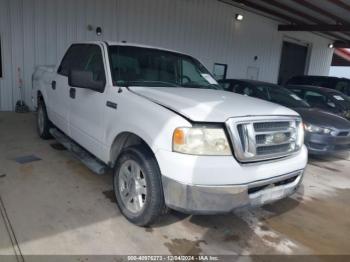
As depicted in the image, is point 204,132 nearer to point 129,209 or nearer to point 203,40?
point 129,209

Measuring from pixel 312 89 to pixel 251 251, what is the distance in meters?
6.33

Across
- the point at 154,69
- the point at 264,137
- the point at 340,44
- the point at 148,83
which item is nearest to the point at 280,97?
the point at 154,69

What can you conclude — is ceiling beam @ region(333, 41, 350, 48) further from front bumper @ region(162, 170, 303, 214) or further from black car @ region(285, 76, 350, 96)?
front bumper @ region(162, 170, 303, 214)

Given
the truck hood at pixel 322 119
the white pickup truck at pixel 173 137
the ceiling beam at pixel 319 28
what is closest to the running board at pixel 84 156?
the white pickup truck at pixel 173 137

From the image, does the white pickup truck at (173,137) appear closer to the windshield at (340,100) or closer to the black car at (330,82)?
the windshield at (340,100)

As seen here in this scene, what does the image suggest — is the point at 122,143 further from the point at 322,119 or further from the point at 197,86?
the point at 322,119

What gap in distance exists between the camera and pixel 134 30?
31.4 feet

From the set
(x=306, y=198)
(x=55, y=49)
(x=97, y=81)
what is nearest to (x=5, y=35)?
(x=55, y=49)

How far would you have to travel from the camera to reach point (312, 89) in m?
7.93

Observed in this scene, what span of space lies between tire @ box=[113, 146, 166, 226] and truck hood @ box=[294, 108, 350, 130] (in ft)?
12.8


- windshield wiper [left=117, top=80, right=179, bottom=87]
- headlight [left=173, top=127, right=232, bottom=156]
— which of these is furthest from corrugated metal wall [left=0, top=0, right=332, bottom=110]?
headlight [left=173, top=127, right=232, bottom=156]

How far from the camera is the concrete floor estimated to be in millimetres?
2641

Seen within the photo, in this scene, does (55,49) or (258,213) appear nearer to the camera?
Result: (258,213)

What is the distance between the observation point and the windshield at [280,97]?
635 cm
